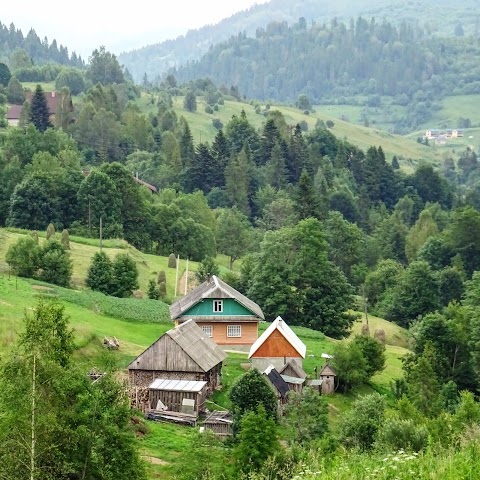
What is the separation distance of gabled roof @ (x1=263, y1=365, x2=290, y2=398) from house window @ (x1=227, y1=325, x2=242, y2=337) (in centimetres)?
1004

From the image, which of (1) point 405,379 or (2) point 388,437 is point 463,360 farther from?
(2) point 388,437

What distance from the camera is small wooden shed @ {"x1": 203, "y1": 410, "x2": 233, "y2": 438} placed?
37906mm

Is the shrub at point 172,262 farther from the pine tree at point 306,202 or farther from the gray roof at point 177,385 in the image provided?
the gray roof at point 177,385

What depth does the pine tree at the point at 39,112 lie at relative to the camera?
128 meters

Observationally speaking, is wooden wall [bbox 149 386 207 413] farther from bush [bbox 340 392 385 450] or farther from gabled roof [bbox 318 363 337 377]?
gabled roof [bbox 318 363 337 377]

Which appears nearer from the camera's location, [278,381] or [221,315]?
[278,381]

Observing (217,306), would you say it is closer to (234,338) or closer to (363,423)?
(234,338)

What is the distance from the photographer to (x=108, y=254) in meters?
77.8

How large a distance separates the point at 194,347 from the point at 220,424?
20.0 feet

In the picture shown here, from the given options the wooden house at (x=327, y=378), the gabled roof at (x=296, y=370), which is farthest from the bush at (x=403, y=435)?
the wooden house at (x=327, y=378)

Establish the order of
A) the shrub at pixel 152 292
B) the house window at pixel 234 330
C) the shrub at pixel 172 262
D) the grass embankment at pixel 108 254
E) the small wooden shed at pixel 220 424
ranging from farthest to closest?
1. the shrub at pixel 172 262
2. the grass embankment at pixel 108 254
3. the shrub at pixel 152 292
4. the house window at pixel 234 330
5. the small wooden shed at pixel 220 424

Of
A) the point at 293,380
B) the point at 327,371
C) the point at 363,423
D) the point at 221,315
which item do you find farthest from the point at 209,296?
the point at 363,423

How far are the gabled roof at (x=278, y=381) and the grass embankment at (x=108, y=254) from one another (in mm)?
24920

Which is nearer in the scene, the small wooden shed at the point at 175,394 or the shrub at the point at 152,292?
the small wooden shed at the point at 175,394
